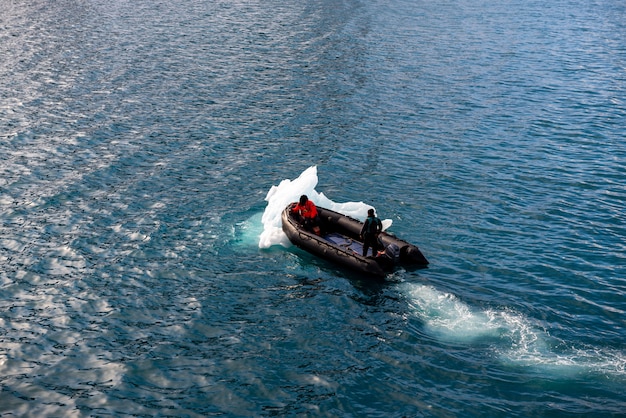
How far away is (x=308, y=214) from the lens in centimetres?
3334

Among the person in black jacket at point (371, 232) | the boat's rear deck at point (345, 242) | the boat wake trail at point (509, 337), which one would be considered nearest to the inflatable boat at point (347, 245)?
the boat's rear deck at point (345, 242)

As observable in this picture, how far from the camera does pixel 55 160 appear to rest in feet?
137

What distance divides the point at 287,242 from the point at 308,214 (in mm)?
1813

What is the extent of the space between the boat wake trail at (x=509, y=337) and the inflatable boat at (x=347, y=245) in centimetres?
172

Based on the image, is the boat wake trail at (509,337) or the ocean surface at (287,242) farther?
the boat wake trail at (509,337)

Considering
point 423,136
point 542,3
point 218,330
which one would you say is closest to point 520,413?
point 218,330

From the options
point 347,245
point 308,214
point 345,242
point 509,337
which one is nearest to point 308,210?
point 308,214

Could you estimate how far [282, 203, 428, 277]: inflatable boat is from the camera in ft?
98.5

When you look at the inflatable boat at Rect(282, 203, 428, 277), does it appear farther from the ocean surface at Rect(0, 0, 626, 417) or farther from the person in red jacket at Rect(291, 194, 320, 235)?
the ocean surface at Rect(0, 0, 626, 417)

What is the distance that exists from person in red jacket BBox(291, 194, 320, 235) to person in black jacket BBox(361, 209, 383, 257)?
3491 millimetres

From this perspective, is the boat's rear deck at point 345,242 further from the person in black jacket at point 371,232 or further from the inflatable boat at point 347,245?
the person in black jacket at point 371,232

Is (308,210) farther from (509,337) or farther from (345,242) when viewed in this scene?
(509,337)

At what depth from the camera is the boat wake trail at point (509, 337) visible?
24641 mm

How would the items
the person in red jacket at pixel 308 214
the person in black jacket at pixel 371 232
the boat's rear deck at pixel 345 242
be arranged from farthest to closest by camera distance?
the person in red jacket at pixel 308 214 → the boat's rear deck at pixel 345 242 → the person in black jacket at pixel 371 232
